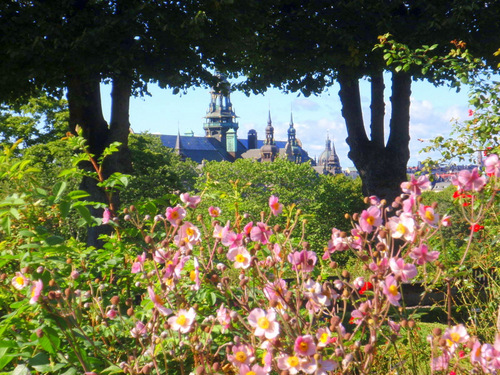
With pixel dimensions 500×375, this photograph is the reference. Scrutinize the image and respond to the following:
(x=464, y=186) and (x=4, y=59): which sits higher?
(x=4, y=59)

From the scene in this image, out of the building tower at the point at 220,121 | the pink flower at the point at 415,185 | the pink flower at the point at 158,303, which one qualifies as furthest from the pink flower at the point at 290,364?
the building tower at the point at 220,121

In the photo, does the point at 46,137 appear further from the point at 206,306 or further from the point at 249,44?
the point at 206,306

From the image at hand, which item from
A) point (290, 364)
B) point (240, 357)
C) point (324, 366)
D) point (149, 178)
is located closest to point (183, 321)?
point (240, 357)

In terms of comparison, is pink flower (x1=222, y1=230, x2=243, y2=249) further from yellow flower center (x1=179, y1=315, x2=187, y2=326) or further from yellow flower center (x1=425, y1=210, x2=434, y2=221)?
yellow flower center (x1=425, y1=210, x2=434, y2=221)

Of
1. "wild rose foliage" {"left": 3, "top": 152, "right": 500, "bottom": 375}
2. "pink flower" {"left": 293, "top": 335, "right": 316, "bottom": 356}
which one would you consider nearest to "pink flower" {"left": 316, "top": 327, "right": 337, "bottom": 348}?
"wild rose foliage" {"left": 3, "top": 152, "right": 500, "bottom": 375}

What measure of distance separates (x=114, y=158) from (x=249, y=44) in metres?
3.57

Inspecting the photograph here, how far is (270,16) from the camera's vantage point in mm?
12359

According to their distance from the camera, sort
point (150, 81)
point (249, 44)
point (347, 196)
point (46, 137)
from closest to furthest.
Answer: point (150, 81) → point (249, 44) → point (46, 137) → point (347, 196)

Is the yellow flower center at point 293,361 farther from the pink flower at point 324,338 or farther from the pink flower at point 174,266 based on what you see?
the pink flower at point 174,266

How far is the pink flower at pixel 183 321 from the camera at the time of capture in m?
2.31

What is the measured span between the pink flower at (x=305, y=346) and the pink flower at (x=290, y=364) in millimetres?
32

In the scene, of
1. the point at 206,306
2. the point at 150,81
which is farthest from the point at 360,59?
the point at 206,306

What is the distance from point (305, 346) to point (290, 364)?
92 mm

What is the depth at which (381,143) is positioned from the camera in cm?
1246
